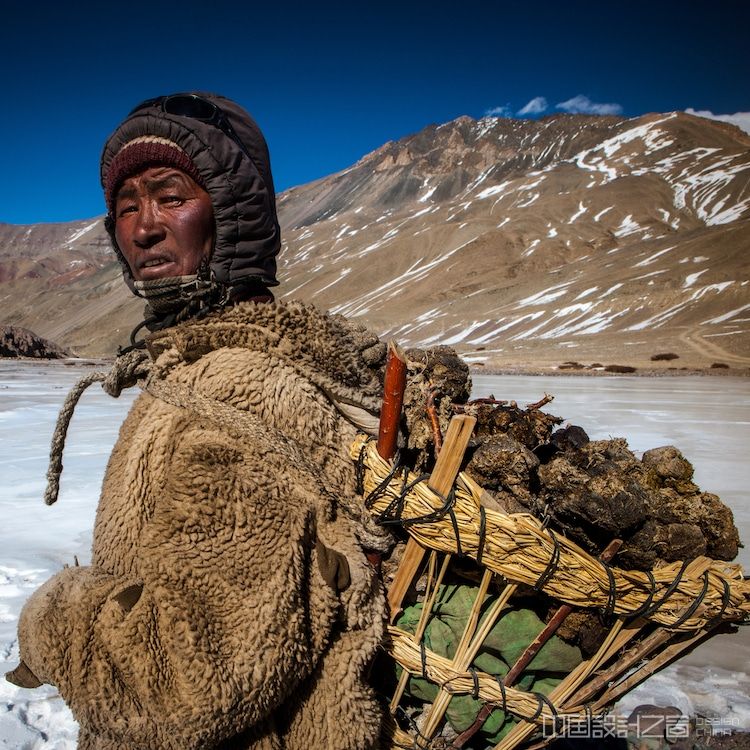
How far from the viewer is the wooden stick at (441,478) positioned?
1191mm

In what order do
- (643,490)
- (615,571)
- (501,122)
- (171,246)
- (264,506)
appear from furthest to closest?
(501,122) → (171,246) → (643,490) → (615,571) → (264,506)

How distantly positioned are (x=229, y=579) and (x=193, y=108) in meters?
1.15

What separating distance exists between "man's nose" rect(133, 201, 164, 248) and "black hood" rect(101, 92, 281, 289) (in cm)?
14

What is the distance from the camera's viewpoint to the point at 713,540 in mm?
1382

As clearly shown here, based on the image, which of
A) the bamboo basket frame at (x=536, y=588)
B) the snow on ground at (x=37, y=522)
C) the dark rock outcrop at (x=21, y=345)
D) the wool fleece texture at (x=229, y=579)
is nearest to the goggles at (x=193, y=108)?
the wool fleece texture at (x=229, y=579)

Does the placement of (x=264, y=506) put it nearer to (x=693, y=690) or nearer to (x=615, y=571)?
(x=615, y=571)

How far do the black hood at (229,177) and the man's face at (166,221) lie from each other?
0.04 meters

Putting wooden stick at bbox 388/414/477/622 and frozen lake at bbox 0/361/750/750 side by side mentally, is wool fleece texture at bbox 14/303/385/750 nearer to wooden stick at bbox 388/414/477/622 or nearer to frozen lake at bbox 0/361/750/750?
wooden stick at bbox 388/414/477/622

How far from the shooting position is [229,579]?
1073mm

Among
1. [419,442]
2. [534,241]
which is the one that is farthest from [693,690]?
[534,241]

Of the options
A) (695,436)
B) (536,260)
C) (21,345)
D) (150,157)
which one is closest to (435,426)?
(150,157)

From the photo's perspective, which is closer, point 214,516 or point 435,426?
point 214,516

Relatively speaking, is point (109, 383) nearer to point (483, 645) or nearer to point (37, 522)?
point (483, 645)

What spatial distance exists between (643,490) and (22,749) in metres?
2.51
